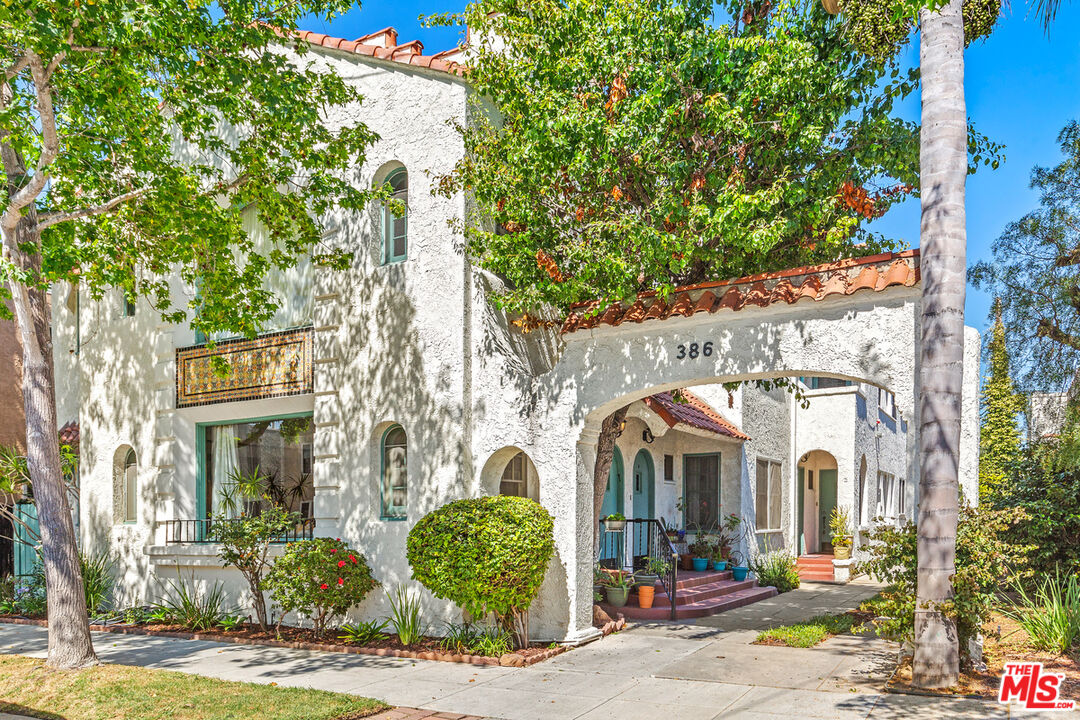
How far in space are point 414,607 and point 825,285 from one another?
6317mm

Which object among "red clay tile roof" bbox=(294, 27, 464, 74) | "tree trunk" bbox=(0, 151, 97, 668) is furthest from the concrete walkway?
"red clay tile roof" bbox=(294, 27, 464, 74)

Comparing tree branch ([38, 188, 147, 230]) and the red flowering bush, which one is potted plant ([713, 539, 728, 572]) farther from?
tree branch ([38, 188, 147, 230])

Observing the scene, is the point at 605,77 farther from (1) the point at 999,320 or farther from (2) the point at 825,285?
(1) the point at 999,320

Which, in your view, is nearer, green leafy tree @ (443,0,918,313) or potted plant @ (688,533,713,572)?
green leafy tree @ (443,0,918,313)

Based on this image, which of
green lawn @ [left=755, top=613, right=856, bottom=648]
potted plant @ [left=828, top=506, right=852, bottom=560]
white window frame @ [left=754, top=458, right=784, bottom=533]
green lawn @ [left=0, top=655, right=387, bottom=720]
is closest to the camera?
green lawn @ [left=0, top=655, right=387, bottom=720]

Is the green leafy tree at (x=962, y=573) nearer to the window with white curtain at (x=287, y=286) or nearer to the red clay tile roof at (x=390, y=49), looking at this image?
the red clay tile roof at (x=390, y=49)

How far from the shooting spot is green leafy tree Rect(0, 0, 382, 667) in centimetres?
920

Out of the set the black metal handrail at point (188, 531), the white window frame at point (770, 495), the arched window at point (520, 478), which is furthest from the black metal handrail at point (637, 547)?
the black metal handrail at point (188, 531)

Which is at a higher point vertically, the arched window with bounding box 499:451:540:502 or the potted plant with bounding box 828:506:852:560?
the arched window with bounding box 499:451:540:502

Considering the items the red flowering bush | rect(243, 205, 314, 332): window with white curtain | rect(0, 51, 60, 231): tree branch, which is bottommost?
the red flowering bush

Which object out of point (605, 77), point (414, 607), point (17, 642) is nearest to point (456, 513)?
point (414, 607)

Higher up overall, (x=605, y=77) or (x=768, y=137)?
(x=605, y=77)

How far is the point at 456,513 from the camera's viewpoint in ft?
34.1

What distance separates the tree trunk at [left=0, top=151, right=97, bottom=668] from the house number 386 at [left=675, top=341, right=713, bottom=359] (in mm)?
7258
